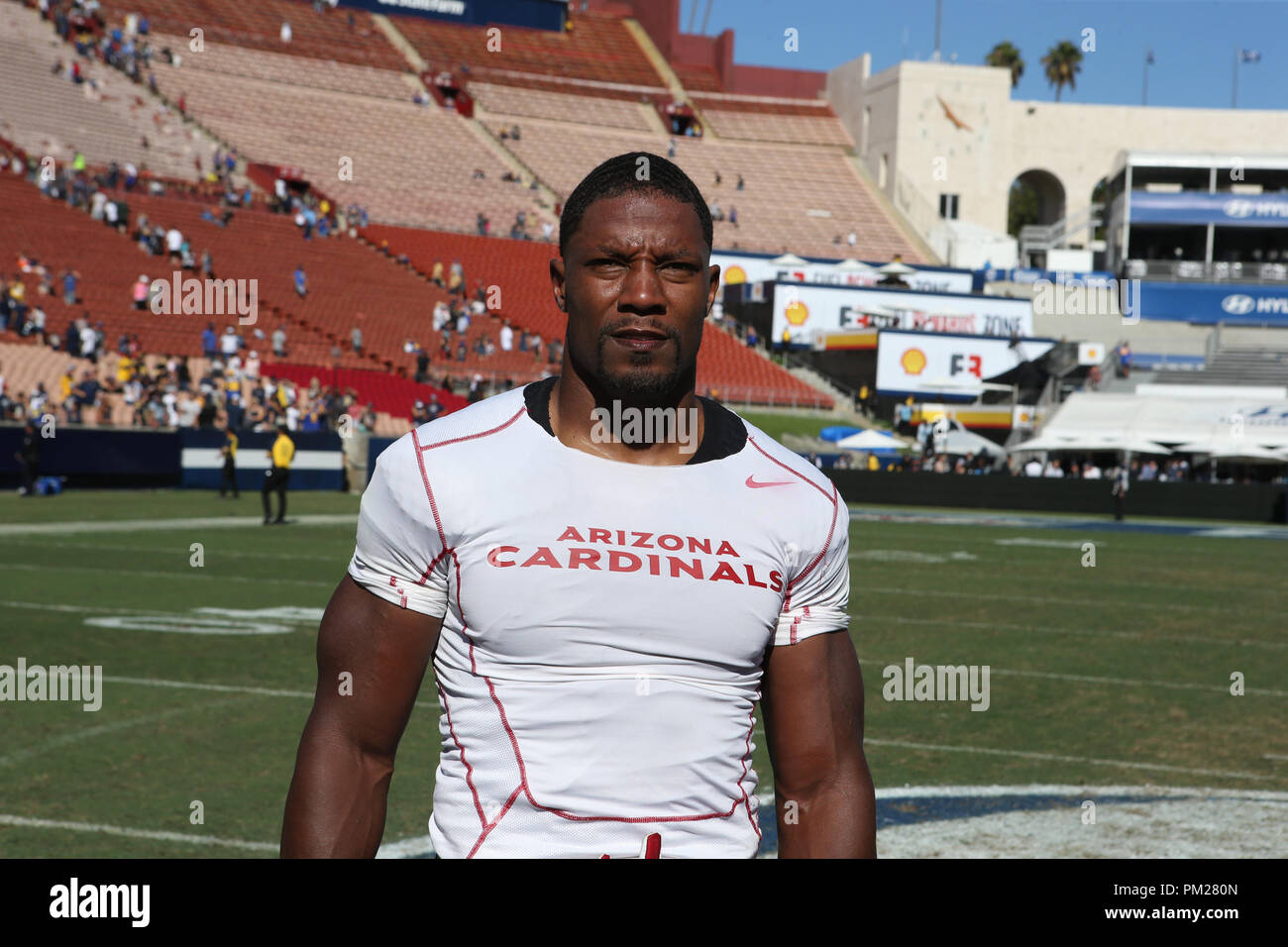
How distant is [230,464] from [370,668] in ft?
87.8

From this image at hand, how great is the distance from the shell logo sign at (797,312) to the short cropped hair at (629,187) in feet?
157

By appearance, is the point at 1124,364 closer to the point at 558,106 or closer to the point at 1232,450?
the point at 1232,450

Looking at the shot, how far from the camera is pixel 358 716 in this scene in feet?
8.27

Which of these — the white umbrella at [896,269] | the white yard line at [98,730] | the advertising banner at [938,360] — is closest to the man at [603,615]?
the white yard line at [98,730]

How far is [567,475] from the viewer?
99.9 inches

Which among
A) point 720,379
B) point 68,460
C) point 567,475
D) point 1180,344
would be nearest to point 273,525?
point 68,460

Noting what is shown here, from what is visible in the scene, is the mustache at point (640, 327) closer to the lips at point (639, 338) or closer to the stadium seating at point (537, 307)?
the lips at point (639, 338)

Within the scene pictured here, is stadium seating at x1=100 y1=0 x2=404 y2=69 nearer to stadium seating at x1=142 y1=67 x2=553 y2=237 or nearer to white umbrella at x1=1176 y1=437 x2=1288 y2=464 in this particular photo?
stadium seating at x1=142 y1=67 x2=553 y2=237

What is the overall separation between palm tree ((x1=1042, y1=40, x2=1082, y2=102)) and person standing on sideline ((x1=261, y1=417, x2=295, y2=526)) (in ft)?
264

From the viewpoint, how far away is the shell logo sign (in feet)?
164

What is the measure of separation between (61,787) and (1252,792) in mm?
5435

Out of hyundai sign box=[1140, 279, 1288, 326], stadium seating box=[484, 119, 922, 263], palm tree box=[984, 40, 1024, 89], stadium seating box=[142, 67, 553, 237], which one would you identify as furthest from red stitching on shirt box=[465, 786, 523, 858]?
palm tree box=[984, 40, 1024, 89]

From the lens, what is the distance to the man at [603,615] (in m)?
2.41

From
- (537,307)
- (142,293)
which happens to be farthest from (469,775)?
(537,307)
